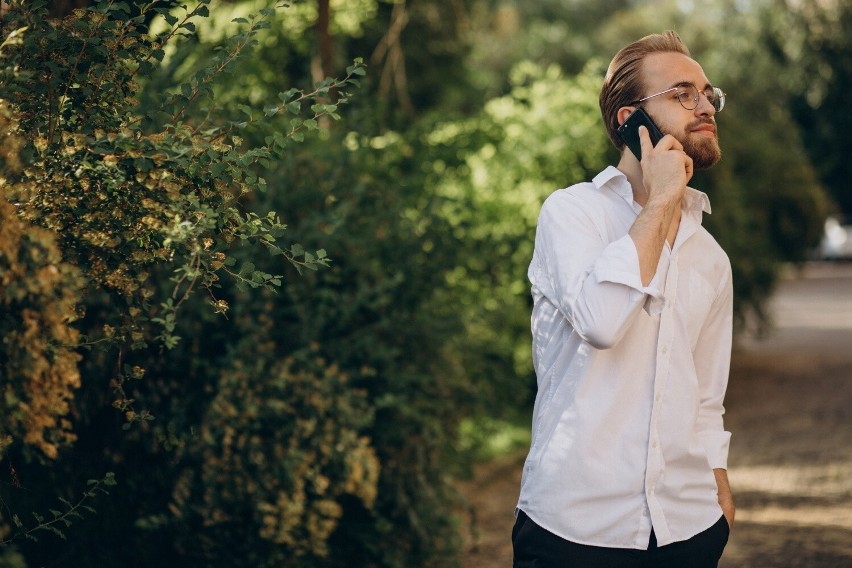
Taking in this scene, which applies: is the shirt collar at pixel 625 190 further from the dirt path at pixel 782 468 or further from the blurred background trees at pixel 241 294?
the dirt path at pixel 782 468

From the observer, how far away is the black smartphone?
2.71m

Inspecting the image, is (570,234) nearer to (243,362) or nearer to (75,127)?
(75,127)

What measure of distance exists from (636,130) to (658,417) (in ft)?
2.51

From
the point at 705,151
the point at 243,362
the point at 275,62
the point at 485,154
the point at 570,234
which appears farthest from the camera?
the point at 275,62

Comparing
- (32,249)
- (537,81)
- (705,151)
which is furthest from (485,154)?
(32,249)

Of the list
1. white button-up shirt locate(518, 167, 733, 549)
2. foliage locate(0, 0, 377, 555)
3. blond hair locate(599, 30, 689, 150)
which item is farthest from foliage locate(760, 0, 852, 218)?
foliage locate(0, 0, 377, 555)

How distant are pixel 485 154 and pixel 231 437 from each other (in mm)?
5530

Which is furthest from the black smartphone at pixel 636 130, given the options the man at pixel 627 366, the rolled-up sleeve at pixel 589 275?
the rolled-up sleeve at pixel 589 275

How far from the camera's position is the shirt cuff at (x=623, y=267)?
2344mm

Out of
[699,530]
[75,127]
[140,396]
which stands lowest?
[699,530]

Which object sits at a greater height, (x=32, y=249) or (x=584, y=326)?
(x=32, y=249)

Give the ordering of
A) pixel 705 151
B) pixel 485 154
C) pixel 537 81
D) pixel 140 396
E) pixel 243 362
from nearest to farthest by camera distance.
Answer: pixel 705 151
pixel 140 396
pixel 243 362
pixel 485 154
pixel 537 81

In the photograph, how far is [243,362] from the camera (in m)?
4.53

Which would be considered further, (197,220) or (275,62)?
(275,62)
